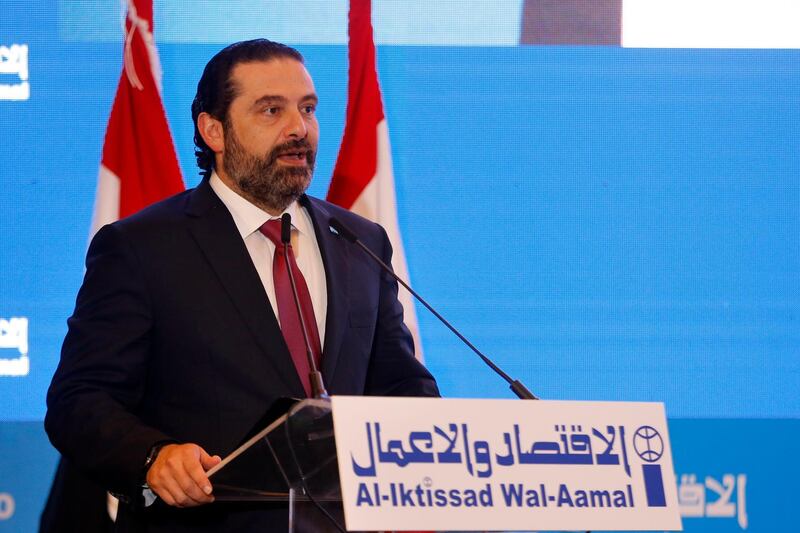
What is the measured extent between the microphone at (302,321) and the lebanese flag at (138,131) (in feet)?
4.35

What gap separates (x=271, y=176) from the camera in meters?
2.50

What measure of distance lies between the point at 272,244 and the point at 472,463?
0.98 meters

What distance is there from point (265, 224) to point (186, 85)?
143 centimetres

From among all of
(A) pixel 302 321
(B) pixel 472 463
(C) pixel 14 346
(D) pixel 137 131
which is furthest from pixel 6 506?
(B) pixel 472 463

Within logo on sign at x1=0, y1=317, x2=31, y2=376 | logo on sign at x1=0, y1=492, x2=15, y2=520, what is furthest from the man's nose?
logo on sign at x1=0, y1=492, x2=15, y2=520

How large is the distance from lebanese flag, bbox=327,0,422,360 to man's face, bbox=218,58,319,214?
3.67 ft

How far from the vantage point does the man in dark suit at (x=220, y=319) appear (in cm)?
211

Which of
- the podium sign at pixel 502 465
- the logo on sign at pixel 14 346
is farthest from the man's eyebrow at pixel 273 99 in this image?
the logo on sign at pixel 14 346

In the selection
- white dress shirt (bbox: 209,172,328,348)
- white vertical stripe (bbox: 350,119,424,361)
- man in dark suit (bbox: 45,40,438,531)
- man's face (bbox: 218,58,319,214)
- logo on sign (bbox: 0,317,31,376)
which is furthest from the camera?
white vertical stripe (bbox: 350,119,424,361)

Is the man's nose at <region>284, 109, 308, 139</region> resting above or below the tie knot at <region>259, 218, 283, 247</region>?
above

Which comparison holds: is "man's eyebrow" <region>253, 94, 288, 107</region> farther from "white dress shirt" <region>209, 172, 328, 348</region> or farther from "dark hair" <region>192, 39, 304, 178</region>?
"white dress shirt" <region>209, 172, 328, 348</region>

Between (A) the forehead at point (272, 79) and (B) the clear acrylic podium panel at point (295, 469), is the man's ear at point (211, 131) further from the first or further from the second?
(B) the clear acrylic podium panel at point (295, 469)

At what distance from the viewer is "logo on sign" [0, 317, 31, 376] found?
11.6ft

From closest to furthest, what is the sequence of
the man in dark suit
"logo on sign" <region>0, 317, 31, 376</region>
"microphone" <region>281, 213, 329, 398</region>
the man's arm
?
"microphone" <region>281, 213, 329, 398</region>
the man's arm
the man in dark suit
"logo on sign" <region>0, 317, 31, 376</region>
